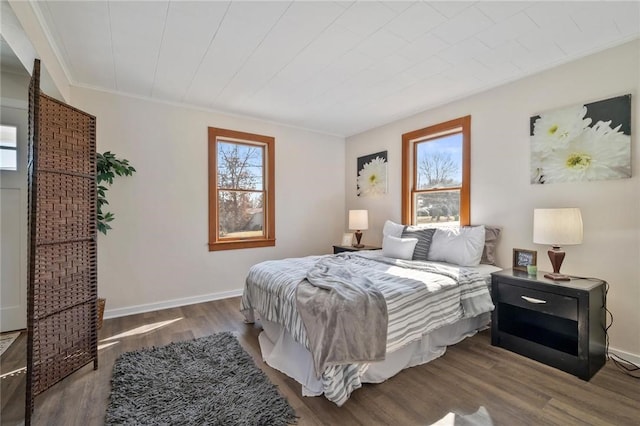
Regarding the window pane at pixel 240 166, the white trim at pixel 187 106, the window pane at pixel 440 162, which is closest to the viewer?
the white trim at pixel 187 106

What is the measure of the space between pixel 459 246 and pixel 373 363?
169 cm

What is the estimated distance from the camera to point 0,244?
2.87 metres

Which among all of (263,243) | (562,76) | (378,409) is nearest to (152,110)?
(263,243)

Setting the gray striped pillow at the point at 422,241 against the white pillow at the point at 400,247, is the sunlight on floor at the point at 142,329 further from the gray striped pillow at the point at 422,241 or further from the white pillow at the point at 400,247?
the gray striped pillow at the point at 422,241

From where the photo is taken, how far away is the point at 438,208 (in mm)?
3820

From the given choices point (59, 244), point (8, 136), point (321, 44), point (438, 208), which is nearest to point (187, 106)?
point (8, 136)

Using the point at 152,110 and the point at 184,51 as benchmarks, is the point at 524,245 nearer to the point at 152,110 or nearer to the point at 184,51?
the point at 184,51

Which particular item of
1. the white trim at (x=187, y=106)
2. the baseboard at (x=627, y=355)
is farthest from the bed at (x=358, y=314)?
the white trim at (x=187, y=106)

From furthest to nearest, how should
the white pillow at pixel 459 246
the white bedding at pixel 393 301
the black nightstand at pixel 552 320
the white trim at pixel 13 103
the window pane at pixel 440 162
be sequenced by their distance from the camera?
the window pane at pixel 440 162, the white pillow at pixel 459 246, the white trim at pixel 13 103, the black nightstand at pixel 552 320, the white bedding at pixel 393 301

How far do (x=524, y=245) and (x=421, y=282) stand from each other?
4.60ft

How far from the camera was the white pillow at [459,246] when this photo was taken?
9.73 feet

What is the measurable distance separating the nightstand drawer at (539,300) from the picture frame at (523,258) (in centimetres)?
39

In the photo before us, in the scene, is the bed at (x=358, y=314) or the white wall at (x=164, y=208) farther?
the white wall at (x=164, y=208)

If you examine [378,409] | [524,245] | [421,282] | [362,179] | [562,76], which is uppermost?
[562,76]
